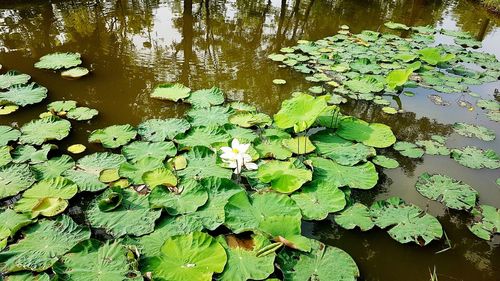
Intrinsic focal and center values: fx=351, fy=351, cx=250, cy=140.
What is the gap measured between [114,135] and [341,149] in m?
2.10

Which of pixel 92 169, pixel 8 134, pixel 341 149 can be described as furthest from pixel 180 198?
pixel 8 134

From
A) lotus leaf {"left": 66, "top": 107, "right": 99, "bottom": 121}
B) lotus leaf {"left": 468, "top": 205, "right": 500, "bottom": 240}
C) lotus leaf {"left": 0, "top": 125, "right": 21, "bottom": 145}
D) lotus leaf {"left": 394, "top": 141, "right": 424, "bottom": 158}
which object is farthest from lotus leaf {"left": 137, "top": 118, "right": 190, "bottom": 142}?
lotus leaf {"left": 468, "top": 205, "right": 500, "bottom": 240}

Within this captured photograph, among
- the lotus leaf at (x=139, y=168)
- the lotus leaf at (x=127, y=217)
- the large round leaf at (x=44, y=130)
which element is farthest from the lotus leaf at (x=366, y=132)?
the large round leaf at (x=44, y=130)

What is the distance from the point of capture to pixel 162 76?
15.1 ft

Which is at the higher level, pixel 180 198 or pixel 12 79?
pixel 12 79

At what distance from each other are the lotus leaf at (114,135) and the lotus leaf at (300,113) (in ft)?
4.53

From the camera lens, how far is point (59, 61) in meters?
4.64

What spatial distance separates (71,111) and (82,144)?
1.86 feet

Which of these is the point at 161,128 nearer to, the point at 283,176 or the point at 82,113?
the point at 82,113

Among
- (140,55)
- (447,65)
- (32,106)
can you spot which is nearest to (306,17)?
(447,65)

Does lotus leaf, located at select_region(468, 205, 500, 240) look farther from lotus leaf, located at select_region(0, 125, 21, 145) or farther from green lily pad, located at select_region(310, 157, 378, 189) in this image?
lotus leaf, located at select_region(0, 125, 21, 145)

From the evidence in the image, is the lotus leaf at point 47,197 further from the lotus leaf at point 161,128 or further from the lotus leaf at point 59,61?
the lotus leaf at point 59,61

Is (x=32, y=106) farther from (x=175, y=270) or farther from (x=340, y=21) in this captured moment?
(x=340, y=21)

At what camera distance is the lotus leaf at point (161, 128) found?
3.25 meters
